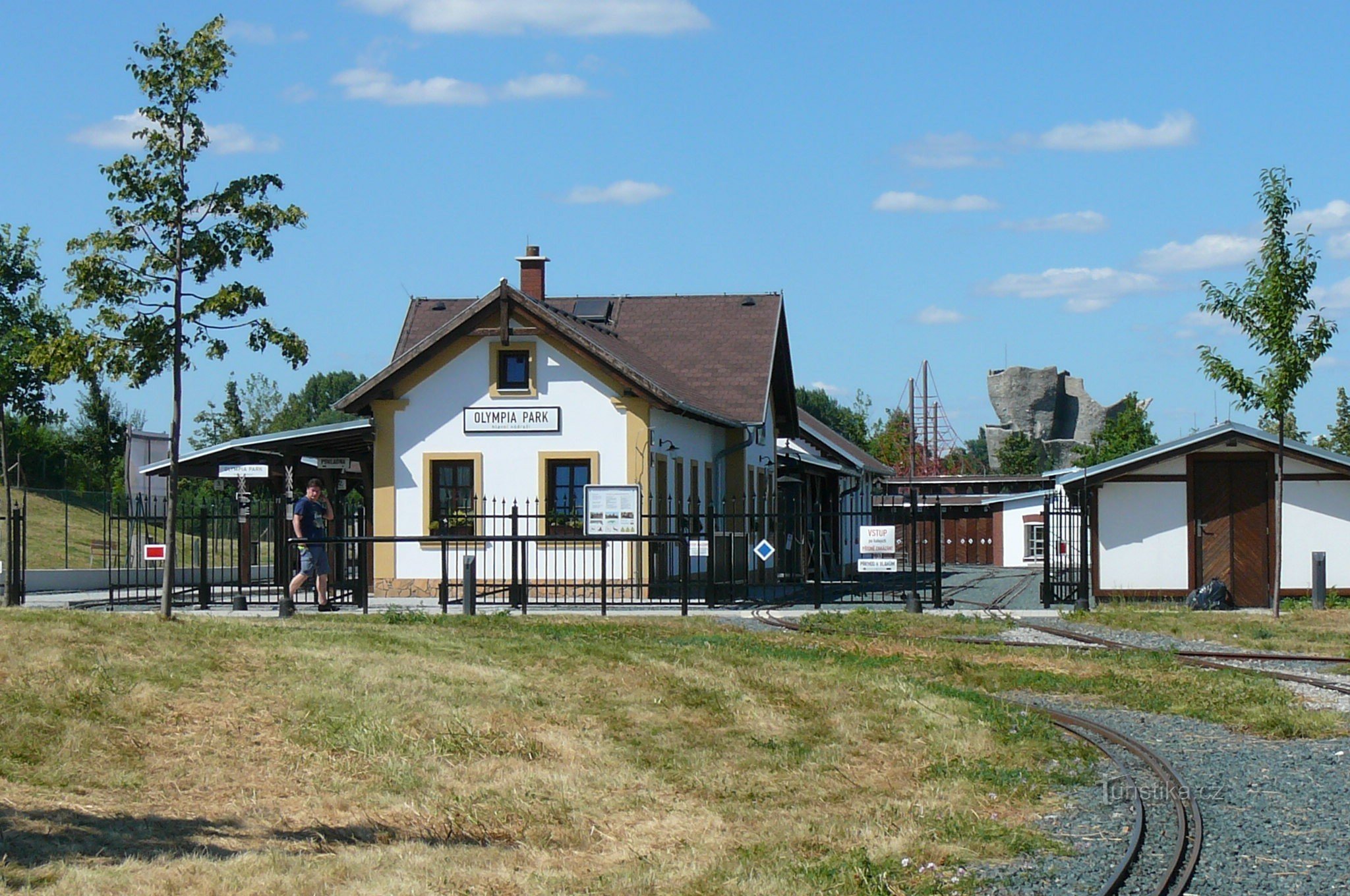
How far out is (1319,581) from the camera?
2333cm

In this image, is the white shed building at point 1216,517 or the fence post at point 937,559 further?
the white shed building at point 1216,517

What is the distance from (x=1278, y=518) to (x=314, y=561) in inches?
567

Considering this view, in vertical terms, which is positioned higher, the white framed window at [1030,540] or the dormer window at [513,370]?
the dormer window at [513,370]

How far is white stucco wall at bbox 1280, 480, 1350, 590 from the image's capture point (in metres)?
24.8

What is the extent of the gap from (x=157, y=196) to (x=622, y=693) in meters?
8.32

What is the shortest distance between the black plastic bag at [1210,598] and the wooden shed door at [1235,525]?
2.11 ft

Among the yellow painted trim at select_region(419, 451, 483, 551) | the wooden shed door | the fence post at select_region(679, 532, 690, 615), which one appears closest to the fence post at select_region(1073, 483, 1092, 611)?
the wooden shed door

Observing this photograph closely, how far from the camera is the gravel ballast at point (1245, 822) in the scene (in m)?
7.49

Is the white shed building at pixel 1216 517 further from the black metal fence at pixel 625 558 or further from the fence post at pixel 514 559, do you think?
the fence post at pixel 514 559

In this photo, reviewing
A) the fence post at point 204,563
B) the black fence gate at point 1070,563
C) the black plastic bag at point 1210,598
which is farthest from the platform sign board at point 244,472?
the black plastic bag at point 1210,598

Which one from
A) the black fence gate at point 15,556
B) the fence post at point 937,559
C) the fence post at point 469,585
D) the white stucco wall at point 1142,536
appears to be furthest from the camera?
the white stucco wall at point 1142,536

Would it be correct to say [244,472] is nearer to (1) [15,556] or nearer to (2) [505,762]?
(1) [15,556]

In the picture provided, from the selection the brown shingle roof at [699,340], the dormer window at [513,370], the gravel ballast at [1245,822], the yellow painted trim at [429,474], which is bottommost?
the gravel ballast at [1245,822]

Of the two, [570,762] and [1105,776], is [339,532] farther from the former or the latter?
Answer: [1105,776]
